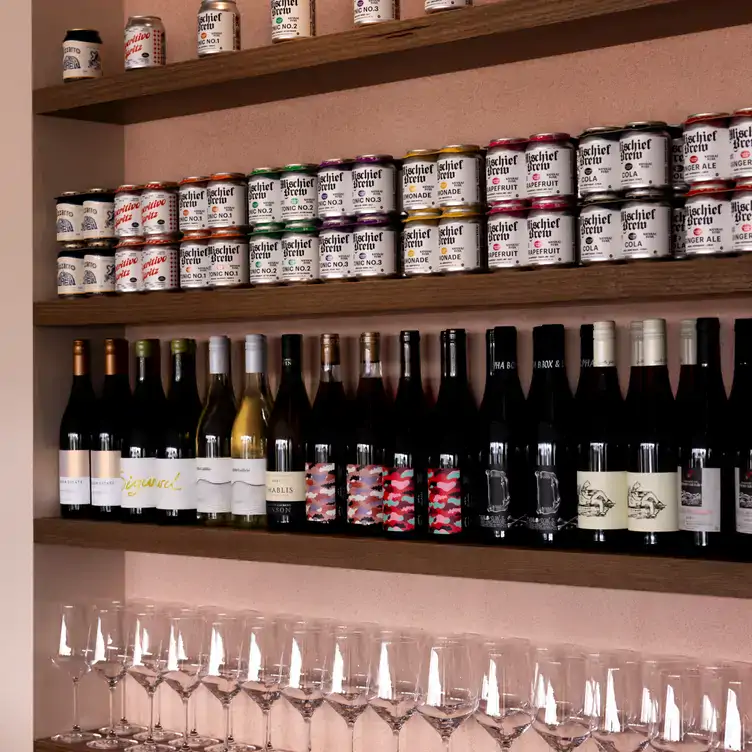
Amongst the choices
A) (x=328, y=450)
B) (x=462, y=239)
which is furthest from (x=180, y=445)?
(x=462, y=239)

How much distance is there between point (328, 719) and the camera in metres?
1.87

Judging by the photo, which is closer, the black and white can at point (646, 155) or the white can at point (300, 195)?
the black and white can at point (646, 155)

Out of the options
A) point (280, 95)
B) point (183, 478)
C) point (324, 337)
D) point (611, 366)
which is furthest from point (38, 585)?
point (611, 366)

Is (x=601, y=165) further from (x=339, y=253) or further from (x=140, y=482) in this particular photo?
(x=140, y=482)

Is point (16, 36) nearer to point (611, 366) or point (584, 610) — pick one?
point (611, 366)

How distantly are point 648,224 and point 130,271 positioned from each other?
815 millimetres

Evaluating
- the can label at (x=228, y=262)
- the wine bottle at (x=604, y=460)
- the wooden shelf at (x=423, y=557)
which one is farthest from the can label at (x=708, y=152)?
the can label at (x=228, y=262)

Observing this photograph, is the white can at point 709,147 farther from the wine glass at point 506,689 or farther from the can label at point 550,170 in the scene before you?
the wine glass at point 506,689

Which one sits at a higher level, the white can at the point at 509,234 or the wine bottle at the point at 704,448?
the white can at the point at 509,234

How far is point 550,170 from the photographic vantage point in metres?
1.51

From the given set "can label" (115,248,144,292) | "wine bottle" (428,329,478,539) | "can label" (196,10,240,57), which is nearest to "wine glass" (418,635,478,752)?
"wine bottle" (428,329,478,539)

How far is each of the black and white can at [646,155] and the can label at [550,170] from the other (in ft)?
0.27

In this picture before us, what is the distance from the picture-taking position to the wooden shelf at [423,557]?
4.58ft

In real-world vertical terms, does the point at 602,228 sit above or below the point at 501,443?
above
